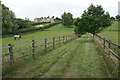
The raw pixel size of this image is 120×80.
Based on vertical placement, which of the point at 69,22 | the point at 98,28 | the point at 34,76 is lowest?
the point at 34,76

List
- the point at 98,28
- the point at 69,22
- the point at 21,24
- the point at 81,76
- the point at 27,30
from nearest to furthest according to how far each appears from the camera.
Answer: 1. the point at 81,76
2. the point at 98,28
3. the point at 27,30
4. the point at 21,24
5. the point at 69,22

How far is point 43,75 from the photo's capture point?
18.4 ft

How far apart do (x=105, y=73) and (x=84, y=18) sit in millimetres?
21852

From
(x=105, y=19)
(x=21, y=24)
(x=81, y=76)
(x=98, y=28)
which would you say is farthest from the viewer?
(x=21, y=24)

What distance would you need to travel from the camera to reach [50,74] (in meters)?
5.68

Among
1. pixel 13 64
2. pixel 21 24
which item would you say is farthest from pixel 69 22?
pixel 13 64

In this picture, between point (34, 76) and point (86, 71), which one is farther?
point (86, 71)

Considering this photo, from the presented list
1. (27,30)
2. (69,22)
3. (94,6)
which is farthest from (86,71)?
(69,22)

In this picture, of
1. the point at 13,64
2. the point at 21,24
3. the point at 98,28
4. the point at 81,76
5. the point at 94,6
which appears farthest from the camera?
the point at 21,24

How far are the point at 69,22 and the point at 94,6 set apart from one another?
40.5 m

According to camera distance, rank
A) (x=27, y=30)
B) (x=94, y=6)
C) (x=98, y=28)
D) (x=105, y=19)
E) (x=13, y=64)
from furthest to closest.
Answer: (x=27, y=30)
(x=94, y=6)
(x=105, y=19)
(x=98, y=28)
(x=13, y=64)

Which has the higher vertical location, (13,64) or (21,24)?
(21,24)

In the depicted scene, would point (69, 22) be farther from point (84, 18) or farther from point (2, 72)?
point (2, 72)

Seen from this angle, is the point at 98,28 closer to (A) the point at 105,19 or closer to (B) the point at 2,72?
(A) the point at 105,19
